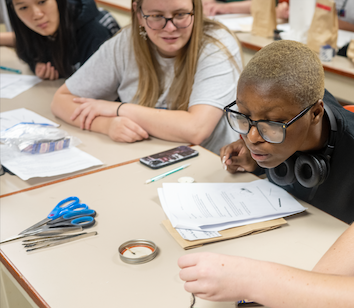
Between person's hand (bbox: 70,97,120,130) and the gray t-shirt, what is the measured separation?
0.14 m

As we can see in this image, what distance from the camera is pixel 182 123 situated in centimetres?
136

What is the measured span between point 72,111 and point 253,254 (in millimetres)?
976

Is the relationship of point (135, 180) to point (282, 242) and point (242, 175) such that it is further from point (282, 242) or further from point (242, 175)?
point (282, 242)

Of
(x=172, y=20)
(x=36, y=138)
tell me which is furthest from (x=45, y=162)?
(x=172, y=20)

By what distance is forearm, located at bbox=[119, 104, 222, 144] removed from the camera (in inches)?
53.4

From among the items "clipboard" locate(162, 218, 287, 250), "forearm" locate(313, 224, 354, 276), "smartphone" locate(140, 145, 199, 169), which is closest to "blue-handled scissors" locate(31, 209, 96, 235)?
"clipboard" locate(162, 218, 287, 250)

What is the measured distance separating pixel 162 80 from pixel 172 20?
0.27 m

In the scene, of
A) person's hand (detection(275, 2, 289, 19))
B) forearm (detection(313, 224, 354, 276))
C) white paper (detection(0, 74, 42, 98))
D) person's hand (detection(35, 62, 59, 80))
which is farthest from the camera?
person's hand (detection(275, 2, 289, 19))

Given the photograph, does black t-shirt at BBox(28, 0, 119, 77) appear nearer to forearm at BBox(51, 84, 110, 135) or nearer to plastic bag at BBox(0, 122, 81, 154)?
forearm at BBox(51, 84, 110, 135)

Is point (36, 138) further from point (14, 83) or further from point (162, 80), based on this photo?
point (14, 83)

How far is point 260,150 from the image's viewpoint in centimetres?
89

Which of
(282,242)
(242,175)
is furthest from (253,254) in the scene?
(242,175)

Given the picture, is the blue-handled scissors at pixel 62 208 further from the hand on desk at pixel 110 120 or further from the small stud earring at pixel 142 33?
the small stud earring at pixel 142 33

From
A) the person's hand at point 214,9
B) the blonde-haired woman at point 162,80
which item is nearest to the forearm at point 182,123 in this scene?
the blonde-haired woman at point 162,80
